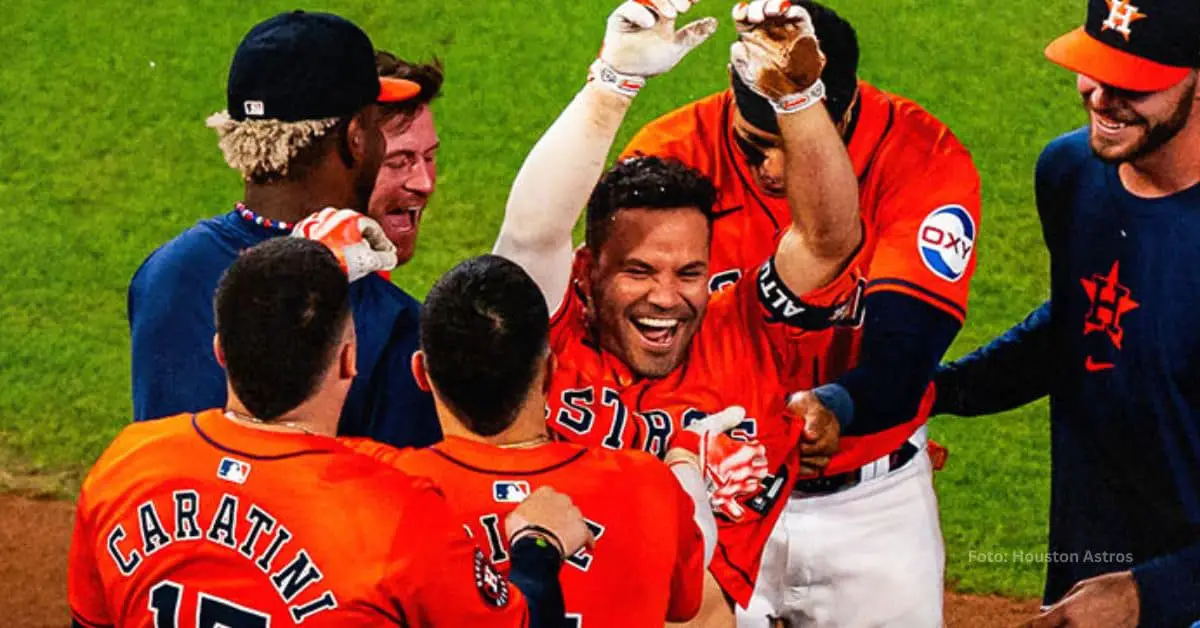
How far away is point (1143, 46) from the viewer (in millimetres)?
4137

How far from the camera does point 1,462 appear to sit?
7.16m

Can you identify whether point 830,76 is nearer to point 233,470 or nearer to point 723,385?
point 723,385

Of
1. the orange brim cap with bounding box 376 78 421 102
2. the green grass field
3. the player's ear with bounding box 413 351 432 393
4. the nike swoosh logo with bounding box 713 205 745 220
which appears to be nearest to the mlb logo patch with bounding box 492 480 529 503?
the player's ear with bounding box 413 351 432 393

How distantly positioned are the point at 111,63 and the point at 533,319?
7.04m

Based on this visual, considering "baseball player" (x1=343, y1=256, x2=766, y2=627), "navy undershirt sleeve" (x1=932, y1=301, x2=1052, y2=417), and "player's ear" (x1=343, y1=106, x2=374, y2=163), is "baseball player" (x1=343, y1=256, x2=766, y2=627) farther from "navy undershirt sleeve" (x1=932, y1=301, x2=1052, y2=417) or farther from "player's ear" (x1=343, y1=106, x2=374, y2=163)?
"navy undershirt sleeve" (x1=932, y1=301, x2=1052, y2=417)

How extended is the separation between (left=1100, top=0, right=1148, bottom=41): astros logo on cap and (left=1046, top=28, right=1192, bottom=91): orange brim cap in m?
0.04

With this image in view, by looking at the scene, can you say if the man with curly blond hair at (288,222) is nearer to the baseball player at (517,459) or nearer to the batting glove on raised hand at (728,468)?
the baseball player at (517,459)

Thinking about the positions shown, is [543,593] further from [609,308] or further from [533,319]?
[609,308]

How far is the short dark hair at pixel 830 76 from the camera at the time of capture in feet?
14.5

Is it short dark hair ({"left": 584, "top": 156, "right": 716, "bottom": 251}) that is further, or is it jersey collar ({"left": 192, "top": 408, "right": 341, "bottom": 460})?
short dark hair ({"left": 584, "top": 156, "right": 716, "bottom": 251})

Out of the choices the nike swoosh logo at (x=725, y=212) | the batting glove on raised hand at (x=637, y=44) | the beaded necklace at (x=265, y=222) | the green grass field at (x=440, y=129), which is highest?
the batting glove on raised hand at (x=637, y=44)

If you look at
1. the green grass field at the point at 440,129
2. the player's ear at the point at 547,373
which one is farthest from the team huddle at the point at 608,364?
the green grass field at the point at 440,129

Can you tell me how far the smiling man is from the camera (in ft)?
16.6

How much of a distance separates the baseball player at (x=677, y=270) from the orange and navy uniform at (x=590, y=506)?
0.64 meters
